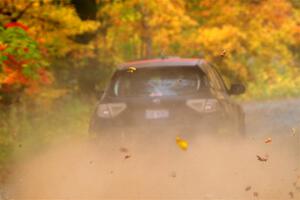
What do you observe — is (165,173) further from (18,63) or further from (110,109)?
(18,63)

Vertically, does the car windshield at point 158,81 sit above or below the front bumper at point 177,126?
above

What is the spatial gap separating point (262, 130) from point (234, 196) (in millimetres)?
7701

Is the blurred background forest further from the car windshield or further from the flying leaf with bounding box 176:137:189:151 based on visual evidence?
the flying leaf with bounding box 176:137:189:151

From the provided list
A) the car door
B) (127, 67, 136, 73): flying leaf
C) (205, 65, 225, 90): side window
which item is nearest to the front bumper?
the car door

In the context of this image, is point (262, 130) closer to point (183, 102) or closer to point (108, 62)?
point (183, 102)

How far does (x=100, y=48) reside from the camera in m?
23.8

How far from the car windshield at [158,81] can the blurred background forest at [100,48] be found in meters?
2.10

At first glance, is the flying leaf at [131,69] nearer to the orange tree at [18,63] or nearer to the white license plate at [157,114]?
the white license plate at [157,114]

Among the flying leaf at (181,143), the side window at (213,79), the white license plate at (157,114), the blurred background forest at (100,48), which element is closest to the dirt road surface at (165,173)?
the flying leaf at (181,143)

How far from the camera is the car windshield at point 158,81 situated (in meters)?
10.4

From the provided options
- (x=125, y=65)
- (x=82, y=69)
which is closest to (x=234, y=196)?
(x=125, y=65)

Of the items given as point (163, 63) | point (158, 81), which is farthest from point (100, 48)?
point (158, 81)

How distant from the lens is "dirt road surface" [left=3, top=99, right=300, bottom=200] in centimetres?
894

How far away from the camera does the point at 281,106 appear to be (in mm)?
23188
